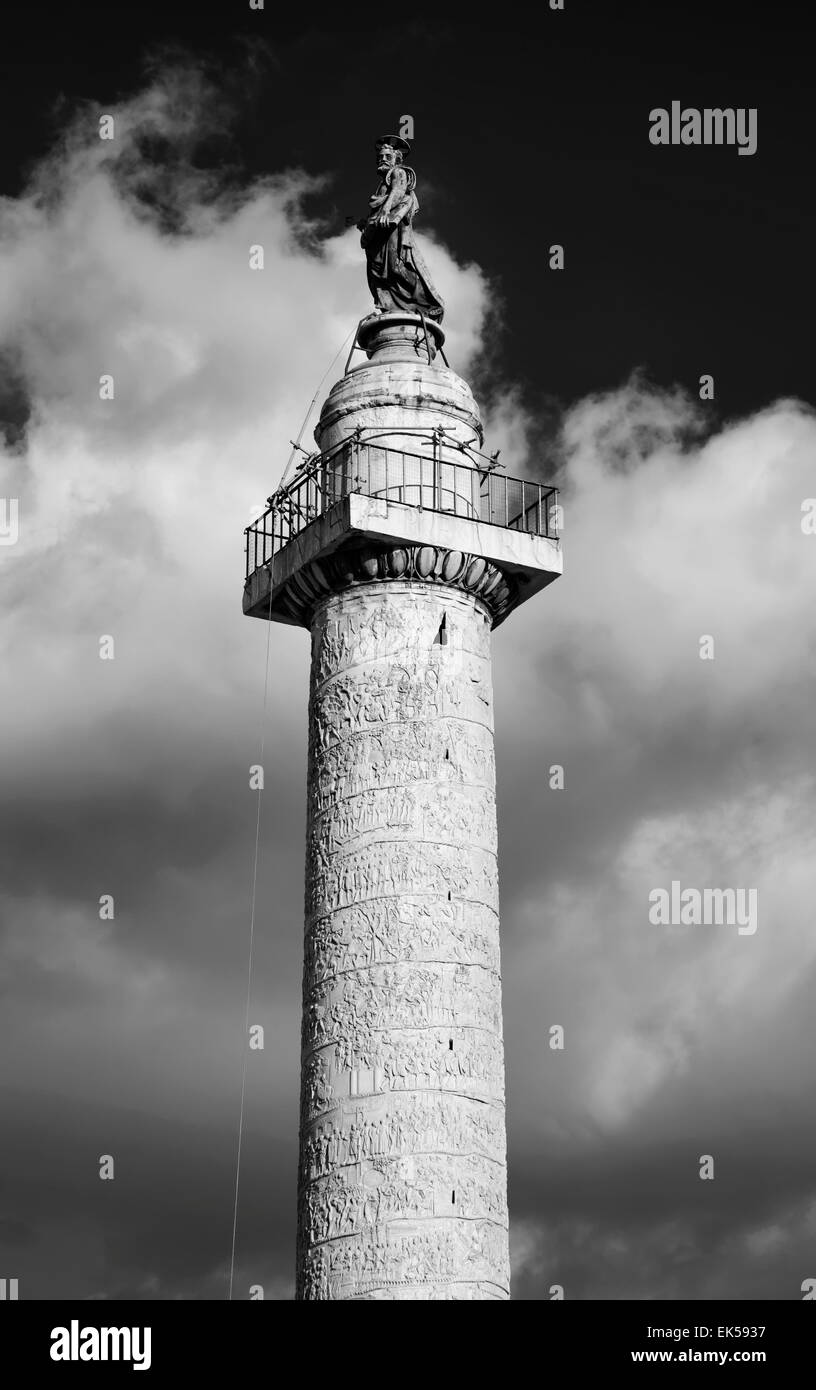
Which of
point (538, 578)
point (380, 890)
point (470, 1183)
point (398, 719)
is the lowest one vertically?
point (470, 1183)

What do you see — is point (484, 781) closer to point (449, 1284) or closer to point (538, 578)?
point (538, 578)

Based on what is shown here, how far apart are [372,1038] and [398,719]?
13.4 feet

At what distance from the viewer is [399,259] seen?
33594mm

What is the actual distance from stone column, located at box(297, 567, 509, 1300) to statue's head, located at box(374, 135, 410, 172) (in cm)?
646

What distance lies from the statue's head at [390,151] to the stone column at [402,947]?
21.2 ft

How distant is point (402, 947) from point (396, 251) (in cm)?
1048

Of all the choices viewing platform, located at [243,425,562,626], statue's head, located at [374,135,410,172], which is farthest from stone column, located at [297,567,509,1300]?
statue's head, located at [374,135,410,172]

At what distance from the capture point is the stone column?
2788 cm

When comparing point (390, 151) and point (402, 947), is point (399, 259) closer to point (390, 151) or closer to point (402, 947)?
point (390, 151)

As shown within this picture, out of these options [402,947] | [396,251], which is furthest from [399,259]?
[402,947]
